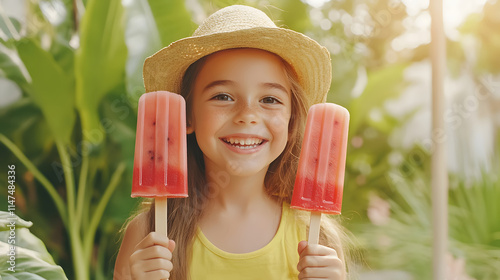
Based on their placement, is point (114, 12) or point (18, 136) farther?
point (18, 136)

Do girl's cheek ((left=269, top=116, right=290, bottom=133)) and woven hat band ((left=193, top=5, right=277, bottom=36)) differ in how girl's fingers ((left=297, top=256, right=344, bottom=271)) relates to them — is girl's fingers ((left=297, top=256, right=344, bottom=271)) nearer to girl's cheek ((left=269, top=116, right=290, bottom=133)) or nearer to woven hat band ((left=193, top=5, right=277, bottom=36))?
girl's cheek ((left=269, top=116, right=290, bottom=133))

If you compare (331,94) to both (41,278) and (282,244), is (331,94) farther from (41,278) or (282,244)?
(41,278)

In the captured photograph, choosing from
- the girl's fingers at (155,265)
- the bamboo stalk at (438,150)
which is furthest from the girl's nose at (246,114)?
the bamboo stalk at (438,150)

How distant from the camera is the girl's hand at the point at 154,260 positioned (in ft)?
3.70

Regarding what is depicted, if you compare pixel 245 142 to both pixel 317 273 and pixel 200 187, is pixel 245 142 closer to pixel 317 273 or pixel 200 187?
pixel 200 187

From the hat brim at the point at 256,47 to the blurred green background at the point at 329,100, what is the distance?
612mm

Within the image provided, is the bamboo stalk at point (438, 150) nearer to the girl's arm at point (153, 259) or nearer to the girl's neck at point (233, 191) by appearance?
the girl's neck at point (233, 191)

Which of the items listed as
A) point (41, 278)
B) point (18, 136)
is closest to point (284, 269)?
point (41, 278)

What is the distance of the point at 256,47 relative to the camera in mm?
1264

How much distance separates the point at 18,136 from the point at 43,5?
69 centimetres

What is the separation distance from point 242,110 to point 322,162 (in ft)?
0.81

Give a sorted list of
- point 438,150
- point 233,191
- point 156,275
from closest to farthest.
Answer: point 156,275
point 233,191
point 438,150

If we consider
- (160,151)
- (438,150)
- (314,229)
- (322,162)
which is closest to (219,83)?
(160,151)

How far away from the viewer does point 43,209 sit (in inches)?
95.3
